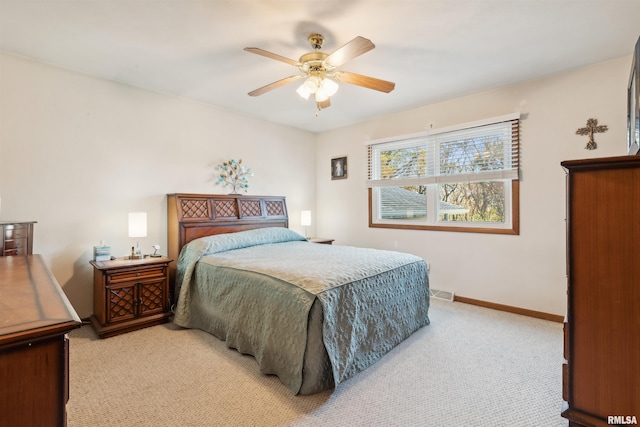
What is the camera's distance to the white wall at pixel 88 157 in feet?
8.82

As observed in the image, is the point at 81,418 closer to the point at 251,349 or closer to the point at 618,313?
the point at 251,349

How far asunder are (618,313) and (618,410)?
330 millimetres

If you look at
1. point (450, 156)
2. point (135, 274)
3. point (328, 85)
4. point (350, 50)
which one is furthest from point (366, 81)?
point (135, 274)

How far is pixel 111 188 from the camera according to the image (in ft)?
10.5

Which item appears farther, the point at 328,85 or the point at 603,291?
the point at 328,85

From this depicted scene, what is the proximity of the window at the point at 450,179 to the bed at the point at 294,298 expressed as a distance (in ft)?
4.27

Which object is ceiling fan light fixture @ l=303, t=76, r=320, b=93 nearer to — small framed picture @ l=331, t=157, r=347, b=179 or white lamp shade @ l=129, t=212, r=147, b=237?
white lamp shade @ l=129, t=212, r=147, b=237

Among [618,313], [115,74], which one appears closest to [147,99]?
[115,74]

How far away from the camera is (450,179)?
3.78 m

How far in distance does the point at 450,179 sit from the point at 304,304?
A: 2.75 metres

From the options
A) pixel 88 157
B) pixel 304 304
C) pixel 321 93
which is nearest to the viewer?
pixel 304 304

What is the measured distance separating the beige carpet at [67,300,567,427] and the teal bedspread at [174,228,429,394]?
13 cm

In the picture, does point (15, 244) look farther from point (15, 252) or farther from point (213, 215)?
point (213, 215)

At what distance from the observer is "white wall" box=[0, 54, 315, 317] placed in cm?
269
